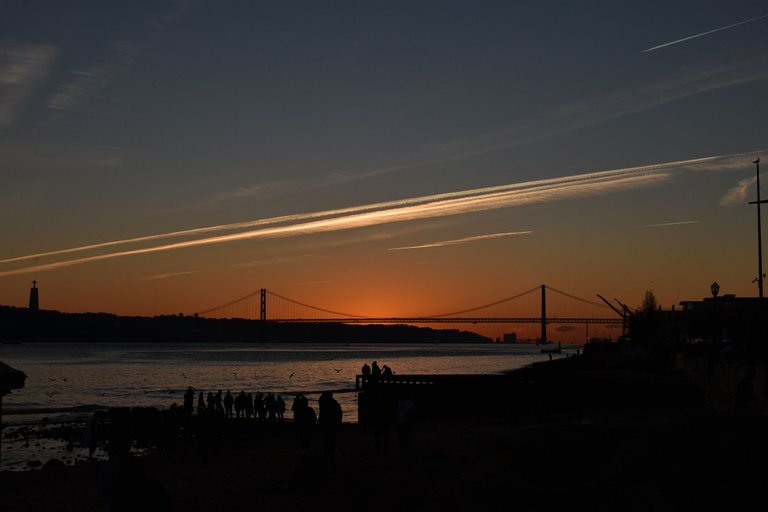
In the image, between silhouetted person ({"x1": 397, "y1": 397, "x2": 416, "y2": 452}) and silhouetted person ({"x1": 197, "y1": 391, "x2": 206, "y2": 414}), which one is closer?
silhouetted person ({"x1": 397, "y1": 397, "x2": 416, "y2": 452})

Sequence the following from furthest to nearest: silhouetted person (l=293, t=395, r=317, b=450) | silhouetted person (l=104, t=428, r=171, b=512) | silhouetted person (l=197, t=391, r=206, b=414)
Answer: silhouetted person (l=197, t=391, r=206, b=414) → silhouetted person (l=293, t=395, r=317, b=450) → silhouetted person (l=104, t=428, r=171, b=512)

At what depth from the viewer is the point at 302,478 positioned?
660 inches

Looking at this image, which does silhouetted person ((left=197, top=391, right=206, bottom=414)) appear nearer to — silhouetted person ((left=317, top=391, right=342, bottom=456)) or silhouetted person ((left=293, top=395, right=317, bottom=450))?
silhouetted person ((left=293, top=395, right=317, bottom=450))

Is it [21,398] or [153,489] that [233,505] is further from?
[21,398]

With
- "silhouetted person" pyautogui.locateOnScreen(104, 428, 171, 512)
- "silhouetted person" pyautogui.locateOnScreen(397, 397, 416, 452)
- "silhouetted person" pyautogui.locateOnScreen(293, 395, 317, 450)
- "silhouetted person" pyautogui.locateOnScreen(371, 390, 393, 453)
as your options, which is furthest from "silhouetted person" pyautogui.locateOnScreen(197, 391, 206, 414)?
"silhouetted person" pyautogui.locateOnScreen(104, 428, 171, 512)

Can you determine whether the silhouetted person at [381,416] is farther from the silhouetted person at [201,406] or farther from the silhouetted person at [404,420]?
the silhouetted person at [201,406]

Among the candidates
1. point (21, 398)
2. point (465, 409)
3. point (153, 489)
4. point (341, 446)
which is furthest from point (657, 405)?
point (21, 398)

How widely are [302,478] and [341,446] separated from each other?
275 inches

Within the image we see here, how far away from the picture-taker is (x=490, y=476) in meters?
15.5

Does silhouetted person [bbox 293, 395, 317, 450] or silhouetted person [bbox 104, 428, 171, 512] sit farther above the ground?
silhouetted person [bbox 104, 428, 171, 512]

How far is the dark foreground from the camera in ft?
42.2

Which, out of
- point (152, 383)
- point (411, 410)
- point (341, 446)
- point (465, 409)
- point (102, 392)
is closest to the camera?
point (411, 410)

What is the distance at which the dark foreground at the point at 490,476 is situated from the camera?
1285cm

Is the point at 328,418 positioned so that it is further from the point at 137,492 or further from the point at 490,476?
the point at 137,492
